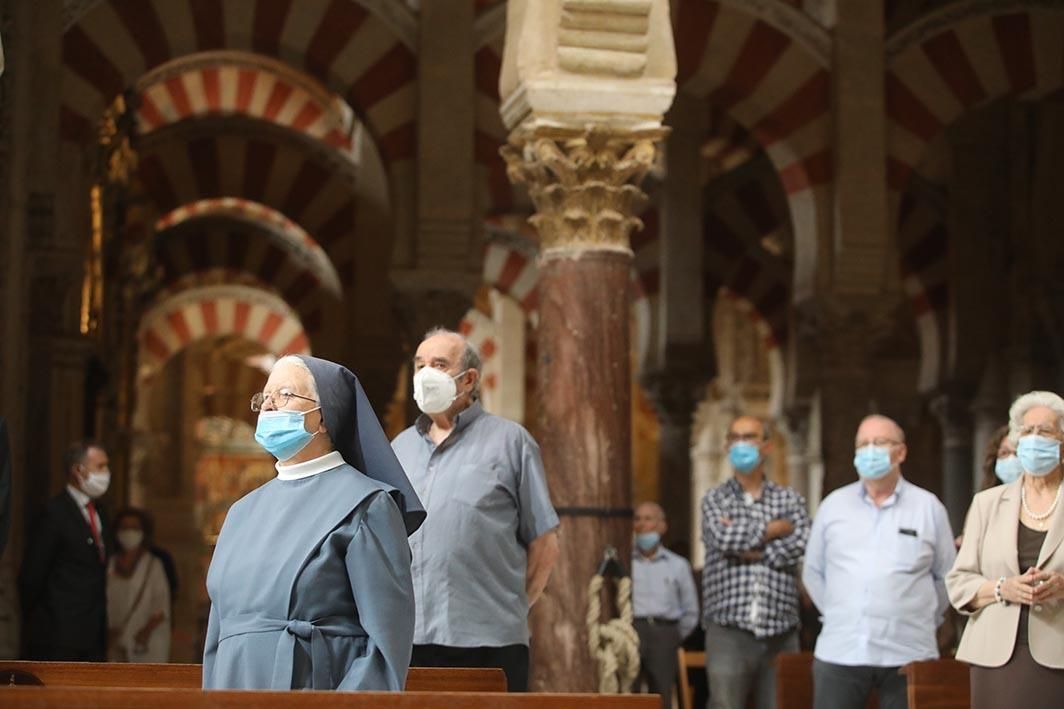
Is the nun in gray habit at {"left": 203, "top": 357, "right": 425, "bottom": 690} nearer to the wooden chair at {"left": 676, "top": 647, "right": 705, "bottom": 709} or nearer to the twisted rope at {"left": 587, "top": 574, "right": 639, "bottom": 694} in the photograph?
the twisted rope at {"left": 587, "top": 574, "right": 639, "bottom": 694}

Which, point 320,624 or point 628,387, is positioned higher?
point 628,387

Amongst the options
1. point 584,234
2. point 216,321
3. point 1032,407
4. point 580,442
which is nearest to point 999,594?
point 1032,407

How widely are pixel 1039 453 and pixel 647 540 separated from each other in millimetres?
3663

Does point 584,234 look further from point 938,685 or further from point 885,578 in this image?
point 938,685

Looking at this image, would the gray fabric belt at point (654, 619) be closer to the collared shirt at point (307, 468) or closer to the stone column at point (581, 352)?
the stone column at point (581, 352)

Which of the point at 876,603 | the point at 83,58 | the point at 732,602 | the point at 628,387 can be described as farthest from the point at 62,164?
the point at 876,603

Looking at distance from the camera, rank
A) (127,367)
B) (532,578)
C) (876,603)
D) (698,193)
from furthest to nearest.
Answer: (127,367), (698,193), (876,603), (532,578)

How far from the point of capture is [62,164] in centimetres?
966

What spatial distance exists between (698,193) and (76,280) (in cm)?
486

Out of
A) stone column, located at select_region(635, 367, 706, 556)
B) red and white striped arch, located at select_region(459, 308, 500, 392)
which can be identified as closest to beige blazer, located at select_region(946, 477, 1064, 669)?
stone column, located at select_region(635, 367, 706, 556)

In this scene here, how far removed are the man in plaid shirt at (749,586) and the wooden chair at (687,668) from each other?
2.06m

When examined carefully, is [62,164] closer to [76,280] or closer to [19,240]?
[76,280]

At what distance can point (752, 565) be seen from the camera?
21.5 feet

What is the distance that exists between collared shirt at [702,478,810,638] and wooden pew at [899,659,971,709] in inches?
37.8
